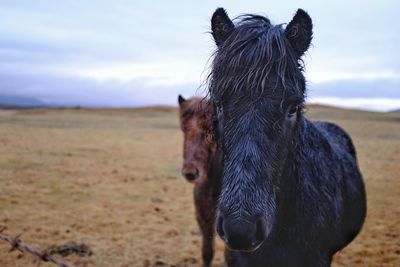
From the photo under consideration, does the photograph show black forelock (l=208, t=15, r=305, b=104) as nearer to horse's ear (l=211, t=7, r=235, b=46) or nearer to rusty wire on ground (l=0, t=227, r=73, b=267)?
horse's ear (l=211, t=7, r=235, b=46)

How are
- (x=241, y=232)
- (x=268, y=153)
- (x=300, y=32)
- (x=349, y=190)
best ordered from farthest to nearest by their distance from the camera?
(x=349, y=190), (x=300, y=32), (x=268, y=153), (x=241, y=232)

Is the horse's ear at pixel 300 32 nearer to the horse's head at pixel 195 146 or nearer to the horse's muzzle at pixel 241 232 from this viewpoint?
the horse's muzzle at pixel 241 232

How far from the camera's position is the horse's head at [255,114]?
6.66 ft

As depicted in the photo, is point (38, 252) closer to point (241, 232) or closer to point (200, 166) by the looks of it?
point (241, 232)

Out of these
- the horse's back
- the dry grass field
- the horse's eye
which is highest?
the horse's eye

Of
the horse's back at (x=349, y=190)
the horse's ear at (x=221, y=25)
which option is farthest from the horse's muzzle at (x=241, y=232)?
the horse's back at (x=349, y=190)

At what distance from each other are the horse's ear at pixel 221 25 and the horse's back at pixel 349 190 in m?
1.98

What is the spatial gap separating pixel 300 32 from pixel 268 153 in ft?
3.02

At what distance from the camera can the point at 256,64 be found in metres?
2.37

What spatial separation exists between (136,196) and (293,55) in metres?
9.89

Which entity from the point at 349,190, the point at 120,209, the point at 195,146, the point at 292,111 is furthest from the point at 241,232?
the point at 120,209

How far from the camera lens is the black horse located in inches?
82.0

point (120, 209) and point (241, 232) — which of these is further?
point (120, 209)

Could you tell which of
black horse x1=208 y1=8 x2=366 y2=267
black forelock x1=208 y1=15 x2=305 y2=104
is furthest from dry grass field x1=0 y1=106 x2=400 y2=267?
black forelock x1=208 y1=15 x2=305 y2=104
